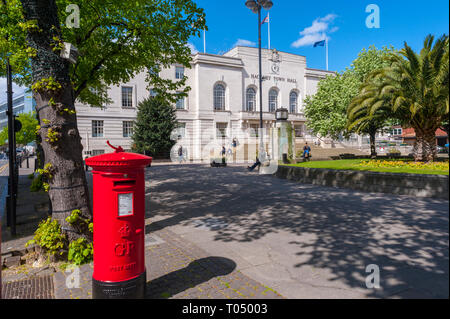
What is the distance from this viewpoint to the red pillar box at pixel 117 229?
3451 mm

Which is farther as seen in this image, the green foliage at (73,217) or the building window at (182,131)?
the building window at (182,131)

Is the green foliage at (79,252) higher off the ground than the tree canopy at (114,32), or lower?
lower

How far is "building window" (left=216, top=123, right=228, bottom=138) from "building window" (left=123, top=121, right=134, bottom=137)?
41.0ft

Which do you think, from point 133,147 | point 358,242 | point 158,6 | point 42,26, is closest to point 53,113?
point 42,26

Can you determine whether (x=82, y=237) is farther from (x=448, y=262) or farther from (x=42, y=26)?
(x=448, y=262)

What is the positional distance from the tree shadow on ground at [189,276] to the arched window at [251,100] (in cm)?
4370

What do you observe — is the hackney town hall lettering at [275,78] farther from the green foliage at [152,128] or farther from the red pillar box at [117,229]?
the red pillar box at [117,229]

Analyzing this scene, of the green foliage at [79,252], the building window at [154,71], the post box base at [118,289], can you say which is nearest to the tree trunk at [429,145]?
the post box base at [118,289]

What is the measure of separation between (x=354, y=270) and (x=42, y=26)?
21.0 ft

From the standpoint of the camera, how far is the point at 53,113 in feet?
16.1

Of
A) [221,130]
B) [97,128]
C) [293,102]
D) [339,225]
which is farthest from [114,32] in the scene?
[293,102]

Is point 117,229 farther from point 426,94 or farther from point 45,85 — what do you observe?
point 426,94

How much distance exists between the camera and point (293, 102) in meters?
51.6

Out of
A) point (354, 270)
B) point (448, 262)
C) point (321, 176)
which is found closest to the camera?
point (448, 262)
